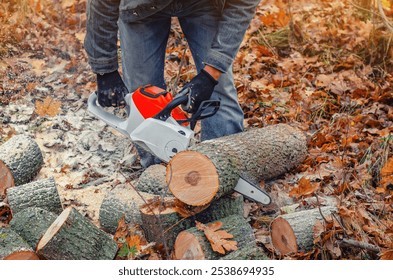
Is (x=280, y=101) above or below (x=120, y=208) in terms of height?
below

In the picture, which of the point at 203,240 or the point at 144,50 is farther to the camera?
the point at 144,50

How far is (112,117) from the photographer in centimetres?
348

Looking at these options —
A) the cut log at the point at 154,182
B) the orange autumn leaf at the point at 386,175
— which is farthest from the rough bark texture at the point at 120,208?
the orange autumn leaf at the point at 386,175

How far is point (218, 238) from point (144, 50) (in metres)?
1.35

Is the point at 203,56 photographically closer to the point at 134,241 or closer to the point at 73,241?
the point at 134,241

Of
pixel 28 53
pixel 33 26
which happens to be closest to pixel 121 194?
pixel 28 53

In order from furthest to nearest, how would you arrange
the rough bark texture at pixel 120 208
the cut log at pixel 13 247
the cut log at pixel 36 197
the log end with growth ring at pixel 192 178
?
the cut log at pixel 36 197
the rough bark texture at pixel 120 208
the log end with growth ring at pixel 192 178
the cut log at pixel 13 247

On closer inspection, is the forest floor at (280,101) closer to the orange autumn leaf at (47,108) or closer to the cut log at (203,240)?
the orange autumn leaf at (47,108)

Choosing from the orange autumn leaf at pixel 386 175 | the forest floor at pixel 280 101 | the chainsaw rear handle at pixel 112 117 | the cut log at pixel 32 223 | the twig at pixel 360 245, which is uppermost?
the chainsaw rear handle at pixel 112 117

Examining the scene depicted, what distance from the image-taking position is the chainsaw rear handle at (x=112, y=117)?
3.30 metres

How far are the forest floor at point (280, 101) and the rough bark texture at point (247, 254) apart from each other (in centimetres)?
23

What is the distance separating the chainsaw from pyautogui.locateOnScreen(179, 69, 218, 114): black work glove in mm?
21

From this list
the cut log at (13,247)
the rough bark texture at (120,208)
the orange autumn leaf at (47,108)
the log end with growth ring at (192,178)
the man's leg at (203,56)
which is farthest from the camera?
the orange autumn leaf at (47,108)

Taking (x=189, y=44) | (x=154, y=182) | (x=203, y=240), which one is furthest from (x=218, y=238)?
(x=189, y=44)
